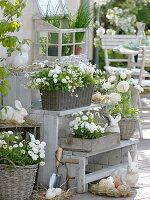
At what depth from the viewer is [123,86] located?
5.82m

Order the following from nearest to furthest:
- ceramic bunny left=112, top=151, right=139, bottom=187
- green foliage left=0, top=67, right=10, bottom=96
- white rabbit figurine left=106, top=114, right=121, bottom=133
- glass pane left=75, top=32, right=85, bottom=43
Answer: green foliage left=0, top=67, right=10, bottom=96, ceramic bunny left=112, top=151, right=139, bottom=187, white rabbit figurine left=106, top=114, right=121, bottom=133, glass pane left=75, top=32, right=85, bottom=43

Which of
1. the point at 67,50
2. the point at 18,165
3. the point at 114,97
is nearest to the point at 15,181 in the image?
the point at 18,165

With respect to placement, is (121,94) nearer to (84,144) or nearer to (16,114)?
(84,144)

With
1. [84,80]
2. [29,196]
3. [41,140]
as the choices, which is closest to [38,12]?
[84,80]

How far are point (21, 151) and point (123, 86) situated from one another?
1.32m

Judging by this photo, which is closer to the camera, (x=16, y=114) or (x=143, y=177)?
(x=16, y=114)

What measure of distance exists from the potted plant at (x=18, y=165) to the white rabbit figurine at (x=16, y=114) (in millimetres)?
175

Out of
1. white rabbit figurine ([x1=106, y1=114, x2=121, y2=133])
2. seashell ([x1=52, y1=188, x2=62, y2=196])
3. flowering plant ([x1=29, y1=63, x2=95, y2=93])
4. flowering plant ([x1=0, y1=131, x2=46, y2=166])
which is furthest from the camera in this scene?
white rabbit figurine ([x1=106, y1=114, x2=121, y2=133])

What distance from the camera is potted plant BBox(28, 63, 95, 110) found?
5.18 metres

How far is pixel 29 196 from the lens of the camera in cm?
504

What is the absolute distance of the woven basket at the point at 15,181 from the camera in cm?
489

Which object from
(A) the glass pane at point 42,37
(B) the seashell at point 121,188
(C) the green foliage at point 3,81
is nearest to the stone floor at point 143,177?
(B) the seashell at point 121,188

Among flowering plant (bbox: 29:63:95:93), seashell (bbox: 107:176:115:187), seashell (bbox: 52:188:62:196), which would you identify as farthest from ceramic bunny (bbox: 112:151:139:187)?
flowering plant (bbox: 29:63:95:93)

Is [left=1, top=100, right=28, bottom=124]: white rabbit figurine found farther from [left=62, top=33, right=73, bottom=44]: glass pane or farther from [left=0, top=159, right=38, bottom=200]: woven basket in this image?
[left=62, top=33, right=73, bottom=44]: glass pane
